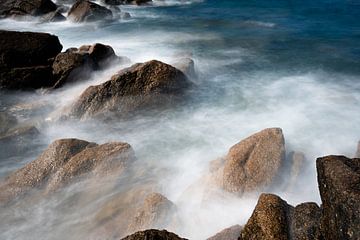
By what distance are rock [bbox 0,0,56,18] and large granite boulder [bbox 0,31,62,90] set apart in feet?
49.6

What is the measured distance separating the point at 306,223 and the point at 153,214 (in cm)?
315

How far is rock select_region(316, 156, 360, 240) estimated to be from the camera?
4.87 meters

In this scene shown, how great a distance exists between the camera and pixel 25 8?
28.0 m

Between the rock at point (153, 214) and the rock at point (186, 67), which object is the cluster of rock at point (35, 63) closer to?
the rock at point (186, 67)

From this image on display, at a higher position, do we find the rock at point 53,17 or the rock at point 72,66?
the rock at point 53,17

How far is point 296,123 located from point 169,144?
4510 millimetres

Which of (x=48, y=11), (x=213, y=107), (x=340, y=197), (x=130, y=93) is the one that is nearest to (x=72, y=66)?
(x=130, y=93)

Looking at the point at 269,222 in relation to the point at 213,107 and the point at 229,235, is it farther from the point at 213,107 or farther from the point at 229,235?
the point at 213,107

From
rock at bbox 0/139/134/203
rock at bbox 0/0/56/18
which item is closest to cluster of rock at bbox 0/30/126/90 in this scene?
rock at bbox 0/139/134/203

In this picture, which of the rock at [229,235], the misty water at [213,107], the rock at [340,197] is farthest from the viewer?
the misty water at [213,107]

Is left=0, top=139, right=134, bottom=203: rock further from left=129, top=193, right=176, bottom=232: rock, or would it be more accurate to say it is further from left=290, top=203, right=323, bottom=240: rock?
left=290, top=203, right=323, bottom=240: rock

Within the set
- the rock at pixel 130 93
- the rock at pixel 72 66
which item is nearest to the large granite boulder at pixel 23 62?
the rock at pixel 72 66

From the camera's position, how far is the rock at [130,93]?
487 inches

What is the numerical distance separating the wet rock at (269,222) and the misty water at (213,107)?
6.73ft
